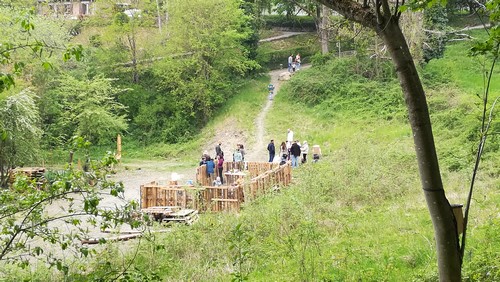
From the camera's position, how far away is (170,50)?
33.8 m

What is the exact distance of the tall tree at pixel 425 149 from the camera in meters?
3.85

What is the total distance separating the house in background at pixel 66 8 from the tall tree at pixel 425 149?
3893 cm

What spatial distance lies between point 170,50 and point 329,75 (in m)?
10.3

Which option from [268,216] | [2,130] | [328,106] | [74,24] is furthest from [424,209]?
[74,24]

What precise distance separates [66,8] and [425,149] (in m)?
49.1

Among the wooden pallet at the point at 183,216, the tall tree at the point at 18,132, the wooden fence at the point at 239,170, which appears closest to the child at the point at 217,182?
the wooden fence at the point at 239,170

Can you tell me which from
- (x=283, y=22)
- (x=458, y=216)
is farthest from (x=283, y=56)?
(x=458, y=216)

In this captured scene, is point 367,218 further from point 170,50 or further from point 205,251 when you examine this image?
point 170,50

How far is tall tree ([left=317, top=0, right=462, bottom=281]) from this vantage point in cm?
385

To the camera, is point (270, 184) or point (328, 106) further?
point (328, 106)

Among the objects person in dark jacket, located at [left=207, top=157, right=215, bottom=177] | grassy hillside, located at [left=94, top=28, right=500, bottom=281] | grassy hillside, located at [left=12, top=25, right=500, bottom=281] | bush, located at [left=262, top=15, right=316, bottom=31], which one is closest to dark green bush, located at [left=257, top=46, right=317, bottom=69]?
bush, located at [left=262, top=15, right=316, bottom=31]

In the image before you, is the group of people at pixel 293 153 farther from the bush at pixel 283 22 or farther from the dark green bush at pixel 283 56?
the bush at pixel 283 22

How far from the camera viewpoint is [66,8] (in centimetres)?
4788

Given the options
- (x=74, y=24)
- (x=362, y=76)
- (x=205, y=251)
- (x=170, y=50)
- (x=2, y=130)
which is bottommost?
(x=205, y=251)
